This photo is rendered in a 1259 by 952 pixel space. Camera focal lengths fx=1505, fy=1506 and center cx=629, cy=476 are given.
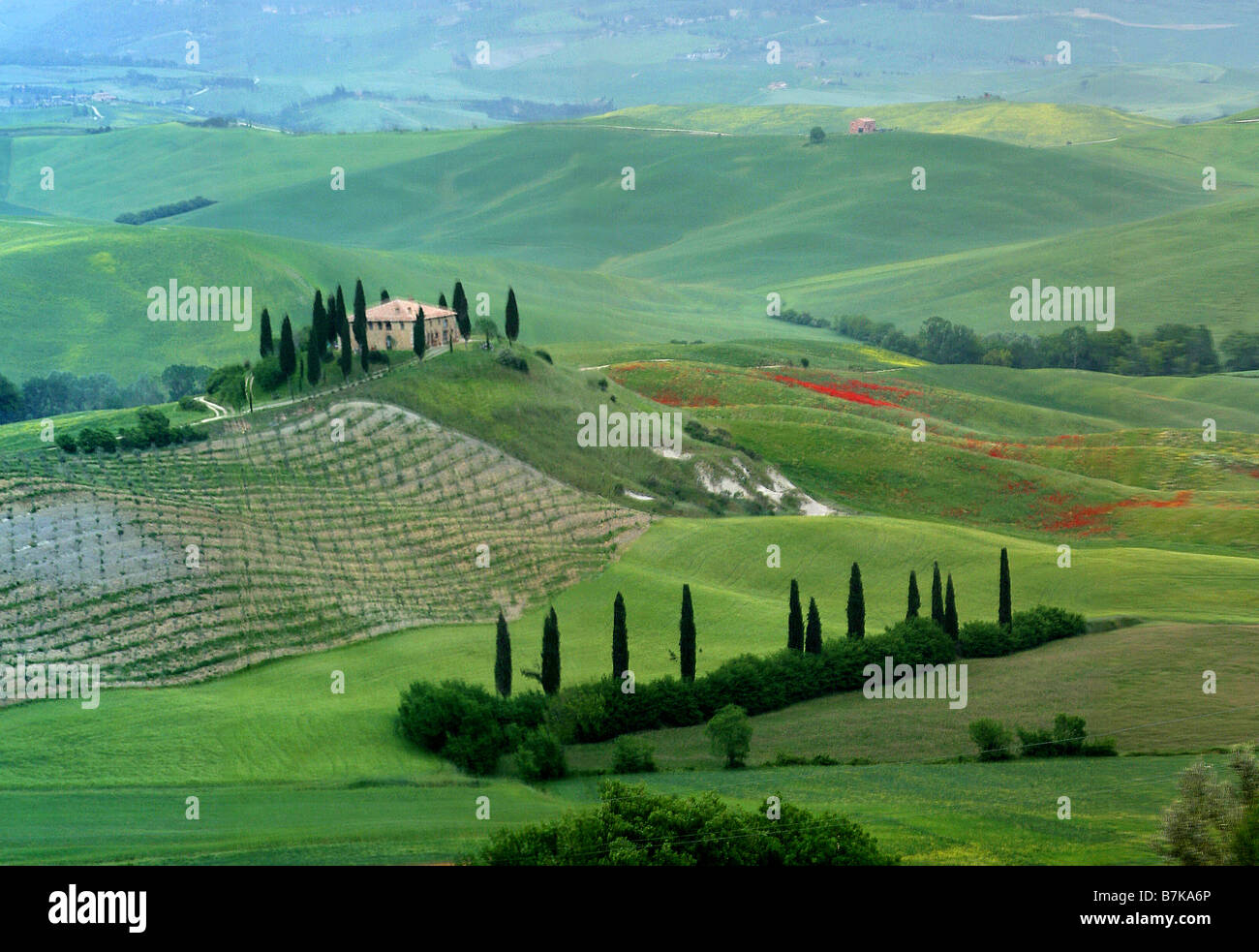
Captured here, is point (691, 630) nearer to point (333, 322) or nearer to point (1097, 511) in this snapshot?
point (333, 322)

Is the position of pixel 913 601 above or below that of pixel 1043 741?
above

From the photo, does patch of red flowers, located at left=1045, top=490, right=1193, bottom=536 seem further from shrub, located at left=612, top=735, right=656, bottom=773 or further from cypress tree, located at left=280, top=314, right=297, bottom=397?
cypress tree, located at left=280, top=314, right=297, bottom=397

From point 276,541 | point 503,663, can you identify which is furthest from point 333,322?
point 503,663
